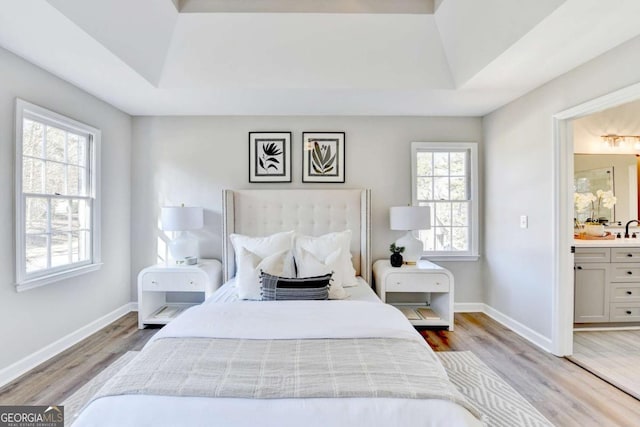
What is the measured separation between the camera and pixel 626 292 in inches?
128

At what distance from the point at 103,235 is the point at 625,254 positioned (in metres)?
5.41

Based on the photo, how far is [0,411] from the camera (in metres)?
A: 1.81

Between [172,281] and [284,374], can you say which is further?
[172,281]

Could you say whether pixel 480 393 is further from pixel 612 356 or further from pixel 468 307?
pixel 468 307

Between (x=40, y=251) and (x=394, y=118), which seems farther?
(x=394, y=118)

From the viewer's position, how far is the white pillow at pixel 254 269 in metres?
2.62

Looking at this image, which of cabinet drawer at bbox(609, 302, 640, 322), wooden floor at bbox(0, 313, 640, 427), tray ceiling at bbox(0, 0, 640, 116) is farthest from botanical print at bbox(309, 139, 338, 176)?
cabinet drawer at bbox(609, 302, 640, 322)

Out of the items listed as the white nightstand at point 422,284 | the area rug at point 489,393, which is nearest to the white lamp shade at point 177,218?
the white nightstand at point 422,284

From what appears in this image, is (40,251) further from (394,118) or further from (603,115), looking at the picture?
(603,115)

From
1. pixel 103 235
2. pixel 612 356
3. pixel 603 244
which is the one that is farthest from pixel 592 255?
pixel 103 235

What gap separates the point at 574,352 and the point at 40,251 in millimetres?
4645

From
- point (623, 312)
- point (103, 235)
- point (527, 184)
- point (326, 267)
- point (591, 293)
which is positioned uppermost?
point (527, 184)

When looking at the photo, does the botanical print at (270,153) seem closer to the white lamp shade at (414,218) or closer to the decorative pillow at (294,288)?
the white lamp shade at (414,218)

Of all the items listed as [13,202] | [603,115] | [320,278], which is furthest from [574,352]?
[13,202]
